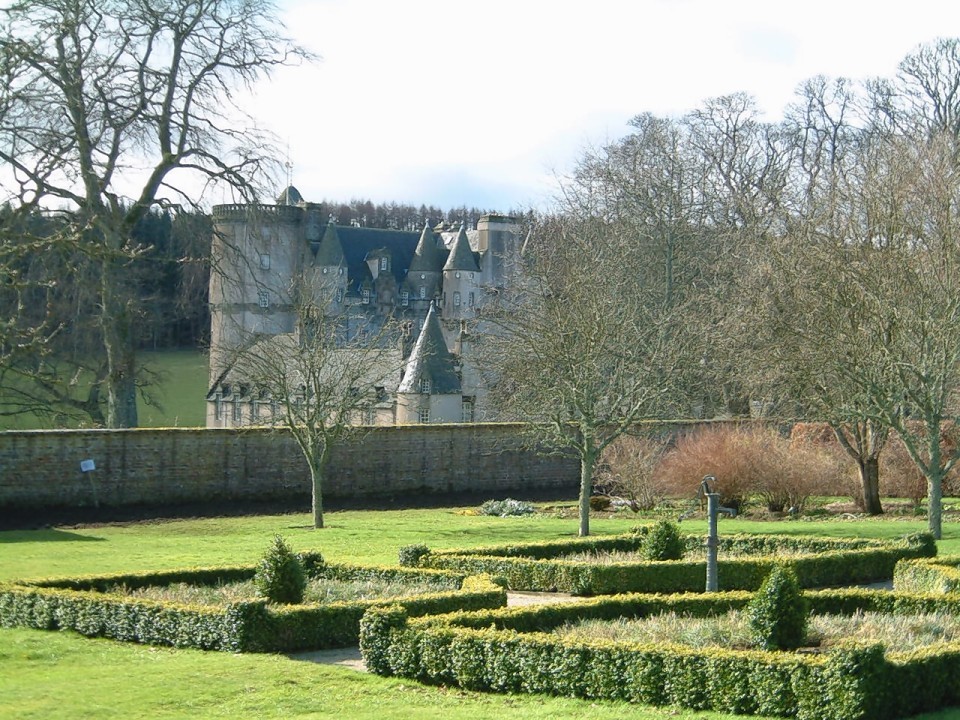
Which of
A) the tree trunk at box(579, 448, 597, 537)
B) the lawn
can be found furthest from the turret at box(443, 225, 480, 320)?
the lawn

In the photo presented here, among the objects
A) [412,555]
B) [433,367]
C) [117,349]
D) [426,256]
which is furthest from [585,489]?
[426,256]

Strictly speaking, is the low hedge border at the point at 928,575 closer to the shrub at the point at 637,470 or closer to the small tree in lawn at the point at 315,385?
the small tree in lawn at the point at 315,385

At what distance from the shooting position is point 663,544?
1886 cm

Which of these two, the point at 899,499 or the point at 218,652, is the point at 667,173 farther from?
→ the point at 218,652

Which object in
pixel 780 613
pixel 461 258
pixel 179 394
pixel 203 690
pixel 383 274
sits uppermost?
pixel 461 258

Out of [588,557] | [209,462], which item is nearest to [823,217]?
[588,557]

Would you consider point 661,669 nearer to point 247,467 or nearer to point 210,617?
point 210,617

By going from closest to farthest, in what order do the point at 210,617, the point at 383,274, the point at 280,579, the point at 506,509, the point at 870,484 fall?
the point at 210,617, the point at 280,579, the point at 870,484, the point at 506,509, the point at 383,274

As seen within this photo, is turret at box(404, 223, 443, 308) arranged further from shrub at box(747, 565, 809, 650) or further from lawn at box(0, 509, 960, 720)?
shrub at box(747, 565, 809, 650)

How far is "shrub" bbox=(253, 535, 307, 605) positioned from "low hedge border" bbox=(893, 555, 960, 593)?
24.0ft

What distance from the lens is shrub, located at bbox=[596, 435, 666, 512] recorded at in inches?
1315

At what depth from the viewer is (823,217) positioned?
3033 cm

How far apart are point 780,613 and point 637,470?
70.4 feet

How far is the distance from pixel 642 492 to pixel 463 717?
78.9ft
